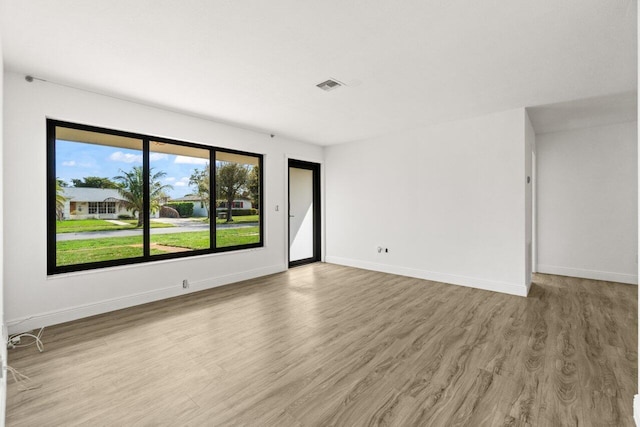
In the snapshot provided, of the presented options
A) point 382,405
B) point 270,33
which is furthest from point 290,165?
point 382,405

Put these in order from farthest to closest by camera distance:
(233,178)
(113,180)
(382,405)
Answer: (233,178), (113,180), (382,405)

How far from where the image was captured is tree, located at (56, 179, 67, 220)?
10.6 ft

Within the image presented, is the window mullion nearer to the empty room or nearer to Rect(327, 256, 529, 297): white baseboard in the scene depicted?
the empty room

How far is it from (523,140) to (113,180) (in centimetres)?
534

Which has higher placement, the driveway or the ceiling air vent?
the ceiling air vent

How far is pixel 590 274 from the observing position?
491cm

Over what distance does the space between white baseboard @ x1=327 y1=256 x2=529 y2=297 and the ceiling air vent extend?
3327mm

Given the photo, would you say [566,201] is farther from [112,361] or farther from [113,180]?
[113,180]

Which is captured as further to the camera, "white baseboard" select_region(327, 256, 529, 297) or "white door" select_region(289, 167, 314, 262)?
"white door" select_region(289, 167, 314, 262)

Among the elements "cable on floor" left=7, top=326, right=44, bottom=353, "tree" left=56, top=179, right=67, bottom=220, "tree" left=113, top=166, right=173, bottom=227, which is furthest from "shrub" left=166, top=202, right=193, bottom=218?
"cable on floor" left=7, top=326, right=44, bottom=353

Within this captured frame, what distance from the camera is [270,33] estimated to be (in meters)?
2.24

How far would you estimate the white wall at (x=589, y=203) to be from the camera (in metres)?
4.61

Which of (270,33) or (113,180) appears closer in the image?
(270,33)

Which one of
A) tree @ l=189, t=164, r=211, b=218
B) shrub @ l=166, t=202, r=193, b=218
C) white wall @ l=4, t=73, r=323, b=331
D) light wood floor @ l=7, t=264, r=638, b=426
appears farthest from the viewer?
tree @ l=189, t=164, r=211, b=218
